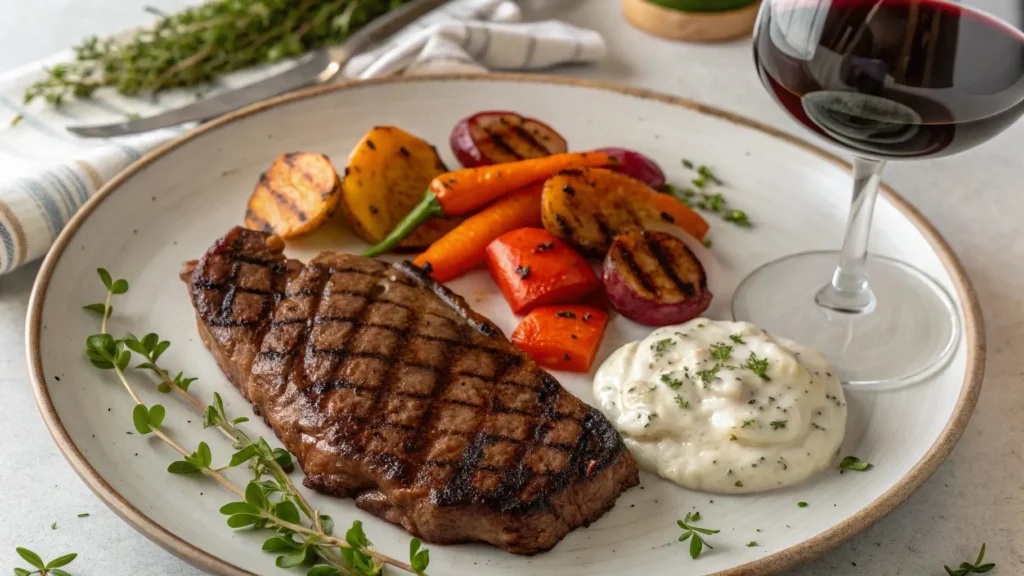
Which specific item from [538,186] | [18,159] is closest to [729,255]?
[538,186]

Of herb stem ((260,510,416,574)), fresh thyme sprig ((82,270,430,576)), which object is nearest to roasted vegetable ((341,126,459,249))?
fresh thyme sprig ((82,270,430,576))

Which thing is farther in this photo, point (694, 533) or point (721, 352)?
point (721, 352)

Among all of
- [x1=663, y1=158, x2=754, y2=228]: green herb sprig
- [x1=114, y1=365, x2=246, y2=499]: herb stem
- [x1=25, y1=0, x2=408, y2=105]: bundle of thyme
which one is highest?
[x1=25, y1=0, x2=408, y2=105]: bundle of thyme

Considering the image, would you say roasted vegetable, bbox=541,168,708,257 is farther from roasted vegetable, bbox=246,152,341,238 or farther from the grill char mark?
roasted vegetable, bbox=246,152,341,238

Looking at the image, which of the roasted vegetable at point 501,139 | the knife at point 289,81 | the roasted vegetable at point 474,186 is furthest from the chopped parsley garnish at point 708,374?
the knife at point 289,81

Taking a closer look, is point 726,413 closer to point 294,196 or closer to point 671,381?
point 671,381

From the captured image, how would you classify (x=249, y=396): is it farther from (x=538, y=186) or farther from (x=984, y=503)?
(x=984, y=503)

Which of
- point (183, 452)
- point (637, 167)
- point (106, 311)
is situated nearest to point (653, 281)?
point (637, 167)

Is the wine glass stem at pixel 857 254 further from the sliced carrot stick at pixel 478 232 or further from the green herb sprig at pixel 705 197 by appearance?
the sliced carrot stick at pixel 478 232
